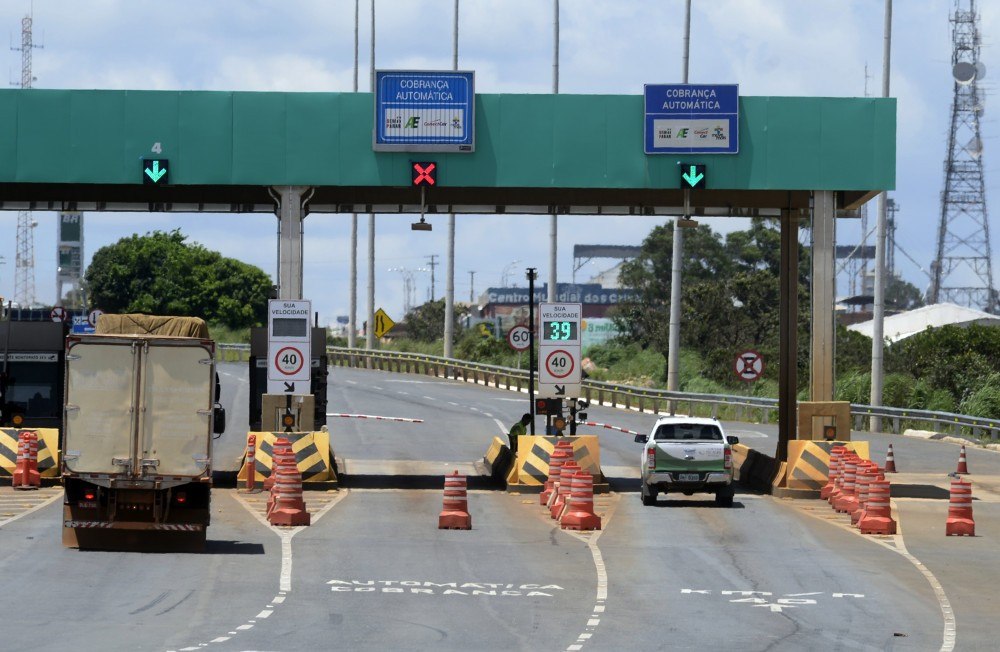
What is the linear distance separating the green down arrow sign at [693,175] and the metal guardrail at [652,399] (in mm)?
19392

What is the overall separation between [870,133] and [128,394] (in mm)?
17650

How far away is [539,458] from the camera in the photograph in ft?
105

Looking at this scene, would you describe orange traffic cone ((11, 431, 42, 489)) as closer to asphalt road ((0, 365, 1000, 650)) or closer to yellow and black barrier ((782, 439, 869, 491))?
asphalt road ((0, 365, 1000, 650))

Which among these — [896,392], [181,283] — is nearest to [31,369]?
[896,392]

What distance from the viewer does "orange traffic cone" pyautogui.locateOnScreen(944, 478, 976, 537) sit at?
82.6 feet

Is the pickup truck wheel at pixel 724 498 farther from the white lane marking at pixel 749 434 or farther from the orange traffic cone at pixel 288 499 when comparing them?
the white lane marking at pixel 749 434

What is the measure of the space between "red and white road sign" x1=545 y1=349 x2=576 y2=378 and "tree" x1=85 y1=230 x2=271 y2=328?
8929 cm

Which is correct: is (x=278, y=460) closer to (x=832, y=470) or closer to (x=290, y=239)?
(x=290, y=239)

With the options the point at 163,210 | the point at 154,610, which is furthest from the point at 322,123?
the point at 154,610

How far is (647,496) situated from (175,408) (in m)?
11.5

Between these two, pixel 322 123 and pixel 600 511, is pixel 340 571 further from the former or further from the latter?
pixel 322 123

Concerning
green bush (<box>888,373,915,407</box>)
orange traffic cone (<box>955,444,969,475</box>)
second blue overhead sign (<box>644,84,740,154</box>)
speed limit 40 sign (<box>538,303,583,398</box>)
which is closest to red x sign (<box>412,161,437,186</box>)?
speed limit 40 sign (<box>538,303,583,398</box>)

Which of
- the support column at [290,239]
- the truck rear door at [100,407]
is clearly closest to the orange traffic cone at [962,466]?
the support column at [290,239]

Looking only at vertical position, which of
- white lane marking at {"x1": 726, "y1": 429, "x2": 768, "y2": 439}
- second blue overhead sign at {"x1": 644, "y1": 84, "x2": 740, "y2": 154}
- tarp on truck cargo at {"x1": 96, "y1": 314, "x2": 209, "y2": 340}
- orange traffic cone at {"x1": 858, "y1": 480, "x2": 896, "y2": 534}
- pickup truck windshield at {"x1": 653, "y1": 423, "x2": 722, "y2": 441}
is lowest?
white lane marking at {"x1": 726, "y1": 429, "x2": 768, "y2": 439}
